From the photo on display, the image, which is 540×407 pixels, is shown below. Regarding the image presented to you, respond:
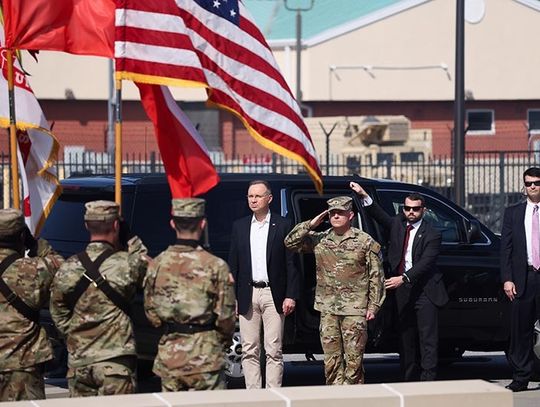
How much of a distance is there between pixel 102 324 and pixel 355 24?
41265 millimetres

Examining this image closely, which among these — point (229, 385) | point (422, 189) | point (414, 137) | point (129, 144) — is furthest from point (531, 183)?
point (129, 144)

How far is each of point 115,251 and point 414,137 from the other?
2682 centimetres

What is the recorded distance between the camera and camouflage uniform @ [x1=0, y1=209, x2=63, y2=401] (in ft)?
26.9

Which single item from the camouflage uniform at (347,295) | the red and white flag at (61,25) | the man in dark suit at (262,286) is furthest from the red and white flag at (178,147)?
the camouflage uniform at (347,295)

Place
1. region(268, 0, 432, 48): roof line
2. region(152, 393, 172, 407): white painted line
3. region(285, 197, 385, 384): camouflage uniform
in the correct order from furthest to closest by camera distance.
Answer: region(268, 0, 432, 48): roof line
region(285, 197, 385, 384): camouflage uniform
region(152, 393, 172, 407): white painted line

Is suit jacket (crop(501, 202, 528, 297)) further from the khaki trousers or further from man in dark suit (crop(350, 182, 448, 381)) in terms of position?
the khaki trousers

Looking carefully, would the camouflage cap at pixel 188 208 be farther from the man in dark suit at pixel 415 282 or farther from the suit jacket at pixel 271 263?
the man in dark suit at pixel 415 282

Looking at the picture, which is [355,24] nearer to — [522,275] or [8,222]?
[522,275]

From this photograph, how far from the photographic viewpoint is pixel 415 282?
1128 centimetres

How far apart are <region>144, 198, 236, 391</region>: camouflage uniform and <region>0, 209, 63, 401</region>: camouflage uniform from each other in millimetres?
769

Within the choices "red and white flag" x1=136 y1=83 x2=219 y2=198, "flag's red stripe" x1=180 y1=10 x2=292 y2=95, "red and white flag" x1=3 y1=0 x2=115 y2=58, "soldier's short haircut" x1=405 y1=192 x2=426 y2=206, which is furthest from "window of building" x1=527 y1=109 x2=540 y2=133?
"red and white flag" x1=136 y1=83 x2=219 y2=198

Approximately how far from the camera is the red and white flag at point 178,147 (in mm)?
9195

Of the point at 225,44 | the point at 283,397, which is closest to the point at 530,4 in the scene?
the point at 225,44

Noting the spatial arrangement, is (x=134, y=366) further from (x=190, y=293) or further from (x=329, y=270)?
(x=329, y=270)
